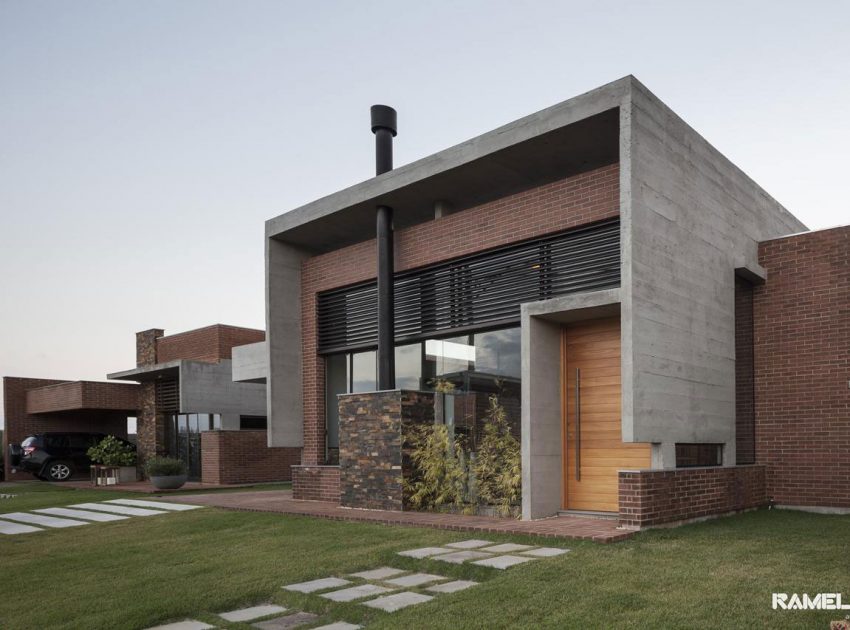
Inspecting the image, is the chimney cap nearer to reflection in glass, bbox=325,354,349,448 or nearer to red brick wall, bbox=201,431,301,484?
reflection in glass, bbox=325,354,349,448

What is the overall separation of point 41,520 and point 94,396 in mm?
12786

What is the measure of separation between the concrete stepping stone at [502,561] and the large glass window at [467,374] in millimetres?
3208

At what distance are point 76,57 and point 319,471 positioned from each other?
8260 millimetres

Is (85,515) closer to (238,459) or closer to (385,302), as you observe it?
(385,302)

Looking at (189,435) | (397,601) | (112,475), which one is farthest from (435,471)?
(112,475)

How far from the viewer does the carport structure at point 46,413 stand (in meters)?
23.7

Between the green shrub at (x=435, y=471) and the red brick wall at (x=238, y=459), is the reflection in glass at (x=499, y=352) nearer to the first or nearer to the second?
the green shrub at (x=435, y=471)

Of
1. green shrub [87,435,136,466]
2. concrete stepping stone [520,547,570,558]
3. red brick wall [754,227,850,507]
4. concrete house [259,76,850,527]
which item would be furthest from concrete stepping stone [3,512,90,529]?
red brick wall [754,227,850,507]

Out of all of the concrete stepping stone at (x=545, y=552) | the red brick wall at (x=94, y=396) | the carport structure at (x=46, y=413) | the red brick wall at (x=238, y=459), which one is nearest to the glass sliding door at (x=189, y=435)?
the red brick wall at (x=238, y=459)

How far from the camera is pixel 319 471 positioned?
11.8 meters

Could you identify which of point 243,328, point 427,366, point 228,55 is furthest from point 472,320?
point 243,328

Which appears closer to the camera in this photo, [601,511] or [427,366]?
[601,511]

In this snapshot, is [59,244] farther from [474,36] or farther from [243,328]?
[474,36]

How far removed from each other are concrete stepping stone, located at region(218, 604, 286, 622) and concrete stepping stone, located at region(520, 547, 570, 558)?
2.30 metres
